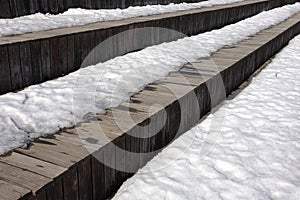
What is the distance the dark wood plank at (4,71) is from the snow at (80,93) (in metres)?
0.24

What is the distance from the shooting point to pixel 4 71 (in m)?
3.36

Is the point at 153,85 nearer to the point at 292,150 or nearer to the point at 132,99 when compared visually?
the point at 132,99

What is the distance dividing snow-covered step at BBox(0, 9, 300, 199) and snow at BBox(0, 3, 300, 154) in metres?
0.12

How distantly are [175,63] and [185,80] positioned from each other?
738 millimetres

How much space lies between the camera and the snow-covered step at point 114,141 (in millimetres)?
1969

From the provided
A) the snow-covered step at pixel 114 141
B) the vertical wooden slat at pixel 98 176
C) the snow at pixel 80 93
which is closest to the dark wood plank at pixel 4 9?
the snow at pixel 80 93

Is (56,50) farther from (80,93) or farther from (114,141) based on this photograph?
(114,141)

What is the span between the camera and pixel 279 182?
2.63 m

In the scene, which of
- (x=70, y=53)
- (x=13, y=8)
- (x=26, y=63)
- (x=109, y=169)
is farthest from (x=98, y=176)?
(x=13, y=8)

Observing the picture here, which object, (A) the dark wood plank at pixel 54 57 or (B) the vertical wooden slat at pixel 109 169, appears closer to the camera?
(B) the vertical wooden slat at pixel 109 169

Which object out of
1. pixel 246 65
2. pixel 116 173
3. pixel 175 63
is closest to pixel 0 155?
pixel 116 173

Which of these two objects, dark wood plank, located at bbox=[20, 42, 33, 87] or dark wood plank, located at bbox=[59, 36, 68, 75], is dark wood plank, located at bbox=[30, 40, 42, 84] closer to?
dark wood plank, located at bbox=[20, 42, 33, 87]

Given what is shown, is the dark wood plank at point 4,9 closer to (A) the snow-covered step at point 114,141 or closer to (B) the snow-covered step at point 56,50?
(B) the snow-covered step at point 56,50

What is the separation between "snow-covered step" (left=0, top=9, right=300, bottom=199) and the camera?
77.5 inches
